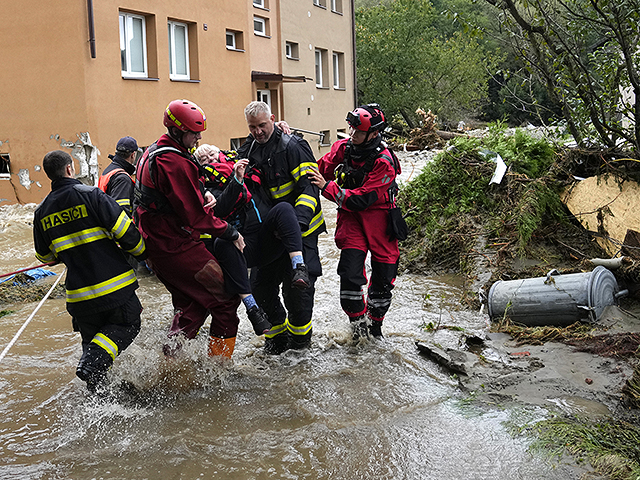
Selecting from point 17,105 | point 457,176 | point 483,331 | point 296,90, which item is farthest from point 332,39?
point 483,331

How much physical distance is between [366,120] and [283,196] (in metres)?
0.96

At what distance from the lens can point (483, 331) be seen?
6.02 meters

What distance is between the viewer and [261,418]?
4.46 metres

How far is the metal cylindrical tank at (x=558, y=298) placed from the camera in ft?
18.3

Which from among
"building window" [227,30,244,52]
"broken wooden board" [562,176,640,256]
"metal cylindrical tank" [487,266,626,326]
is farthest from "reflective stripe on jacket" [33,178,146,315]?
"building window" [227,30,244,52]

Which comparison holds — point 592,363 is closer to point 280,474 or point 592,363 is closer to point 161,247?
point 280,474

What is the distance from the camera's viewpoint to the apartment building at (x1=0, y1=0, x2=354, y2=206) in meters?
13.6

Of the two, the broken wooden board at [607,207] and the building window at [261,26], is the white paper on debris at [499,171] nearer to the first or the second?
the broken wooden board at [607,207]

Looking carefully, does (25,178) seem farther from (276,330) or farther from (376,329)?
(376,329)

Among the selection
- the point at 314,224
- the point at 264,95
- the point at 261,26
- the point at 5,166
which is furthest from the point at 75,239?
the point at 261,26

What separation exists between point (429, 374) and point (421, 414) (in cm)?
75

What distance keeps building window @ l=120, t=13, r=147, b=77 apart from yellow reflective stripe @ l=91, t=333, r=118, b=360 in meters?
11.4

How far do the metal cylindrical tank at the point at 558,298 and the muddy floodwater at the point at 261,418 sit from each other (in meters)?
0.35

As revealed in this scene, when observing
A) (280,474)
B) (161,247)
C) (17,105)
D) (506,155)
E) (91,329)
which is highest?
(17,105)
